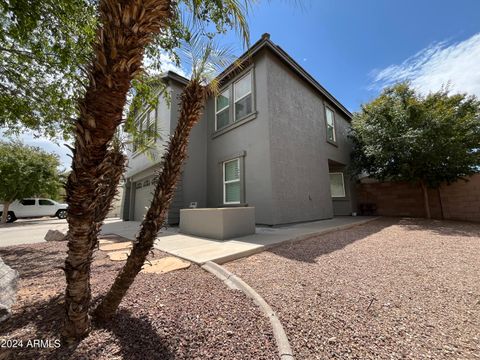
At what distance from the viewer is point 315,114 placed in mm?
10344

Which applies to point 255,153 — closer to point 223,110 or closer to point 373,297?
point 223,110

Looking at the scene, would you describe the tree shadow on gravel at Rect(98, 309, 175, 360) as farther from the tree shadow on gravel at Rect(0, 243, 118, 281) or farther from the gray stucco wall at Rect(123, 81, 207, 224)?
the gray stucco wall at Rect(123, 81, 207, 224)

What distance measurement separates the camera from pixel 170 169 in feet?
6.68

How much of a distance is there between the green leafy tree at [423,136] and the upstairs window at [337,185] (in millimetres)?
2143

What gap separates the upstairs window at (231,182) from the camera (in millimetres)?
8352

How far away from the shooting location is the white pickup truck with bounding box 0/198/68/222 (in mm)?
16397

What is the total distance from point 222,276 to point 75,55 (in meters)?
5.22

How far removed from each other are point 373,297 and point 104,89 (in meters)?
3.38

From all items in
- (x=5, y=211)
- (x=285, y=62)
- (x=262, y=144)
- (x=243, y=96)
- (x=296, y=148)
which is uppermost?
(x=285, y=62)

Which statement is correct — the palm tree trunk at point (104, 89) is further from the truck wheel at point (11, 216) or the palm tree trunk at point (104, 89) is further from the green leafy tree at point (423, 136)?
A: the truck wheel at point (11, 216)

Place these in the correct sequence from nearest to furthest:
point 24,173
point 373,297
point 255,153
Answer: point 373,297 < point 255,153 < point 24,173

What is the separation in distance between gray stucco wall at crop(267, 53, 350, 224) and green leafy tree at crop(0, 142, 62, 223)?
46.2 feet

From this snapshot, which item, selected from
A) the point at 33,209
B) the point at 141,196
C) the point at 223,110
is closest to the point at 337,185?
the point at 223,110

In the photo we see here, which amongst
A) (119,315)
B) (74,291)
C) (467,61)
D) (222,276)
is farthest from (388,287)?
(467,61)
